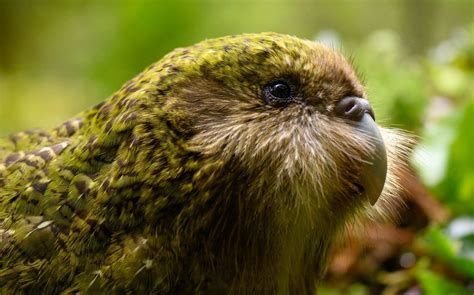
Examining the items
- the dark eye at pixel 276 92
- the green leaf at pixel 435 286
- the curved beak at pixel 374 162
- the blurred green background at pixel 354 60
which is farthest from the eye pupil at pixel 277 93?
the green leaf at pixel 435 286

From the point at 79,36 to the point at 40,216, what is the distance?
3.52 m

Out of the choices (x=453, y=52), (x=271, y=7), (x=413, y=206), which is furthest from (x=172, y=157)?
(x=271, y=7)

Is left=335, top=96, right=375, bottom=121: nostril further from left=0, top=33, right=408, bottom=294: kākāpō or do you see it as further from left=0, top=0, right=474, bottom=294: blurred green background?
left=0, top=0, right=474, bottom=294: blurred green background

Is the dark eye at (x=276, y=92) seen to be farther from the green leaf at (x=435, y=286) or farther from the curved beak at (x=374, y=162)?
the green leaf at (x=435, y=286)

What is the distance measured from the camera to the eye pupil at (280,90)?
1.11 metres

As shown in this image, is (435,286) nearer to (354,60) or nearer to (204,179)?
(354,60)

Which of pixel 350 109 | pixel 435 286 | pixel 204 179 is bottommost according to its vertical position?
pixel 435 286

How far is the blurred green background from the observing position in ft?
5.52

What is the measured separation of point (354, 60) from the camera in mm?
1354

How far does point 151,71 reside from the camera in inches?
46.6

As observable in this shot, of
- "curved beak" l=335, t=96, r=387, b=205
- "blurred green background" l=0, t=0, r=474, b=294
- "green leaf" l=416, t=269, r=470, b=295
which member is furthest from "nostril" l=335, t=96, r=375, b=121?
"green leaf" l=416, t=269, r=470, b=295

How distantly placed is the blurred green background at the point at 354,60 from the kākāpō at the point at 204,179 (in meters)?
0.26

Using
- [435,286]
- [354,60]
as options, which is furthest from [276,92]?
[435,286]

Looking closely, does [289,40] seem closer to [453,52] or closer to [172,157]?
[172,157]
